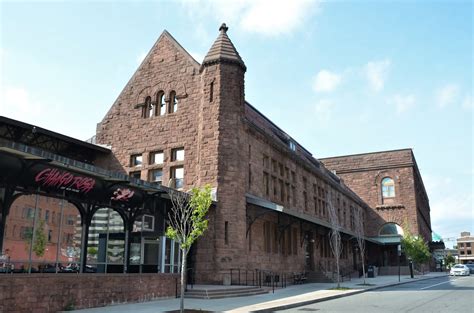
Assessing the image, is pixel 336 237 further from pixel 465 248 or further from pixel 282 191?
pixel 465 248

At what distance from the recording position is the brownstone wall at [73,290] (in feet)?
40.1

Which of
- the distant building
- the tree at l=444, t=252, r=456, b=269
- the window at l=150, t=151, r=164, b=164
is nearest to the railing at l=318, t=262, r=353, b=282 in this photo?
the window at l=150, t=151, r=164, b=164

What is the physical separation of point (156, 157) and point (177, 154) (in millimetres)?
1675

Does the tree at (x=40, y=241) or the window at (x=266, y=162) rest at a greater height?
the window at (x=266, y=162)

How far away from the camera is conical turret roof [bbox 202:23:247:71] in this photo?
2562 cm

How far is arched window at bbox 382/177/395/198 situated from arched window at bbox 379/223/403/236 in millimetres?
4049

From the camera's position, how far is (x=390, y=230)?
5978 centimetres

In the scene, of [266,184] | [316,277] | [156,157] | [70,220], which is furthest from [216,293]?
[316,277]

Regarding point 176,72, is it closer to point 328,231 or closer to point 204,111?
point 204,111

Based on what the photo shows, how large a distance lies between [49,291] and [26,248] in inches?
82.4

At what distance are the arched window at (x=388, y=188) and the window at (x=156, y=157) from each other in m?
42.8

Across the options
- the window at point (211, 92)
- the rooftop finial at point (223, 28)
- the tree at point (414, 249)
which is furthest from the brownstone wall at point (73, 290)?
the tree at point (414, 249)

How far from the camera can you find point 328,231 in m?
39.2

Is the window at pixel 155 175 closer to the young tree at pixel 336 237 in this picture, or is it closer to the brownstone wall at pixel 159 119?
the brownstone wall at pixel 159 119
